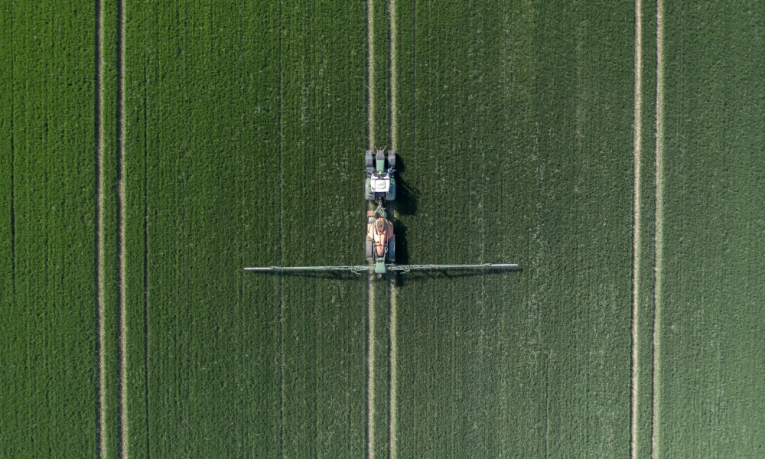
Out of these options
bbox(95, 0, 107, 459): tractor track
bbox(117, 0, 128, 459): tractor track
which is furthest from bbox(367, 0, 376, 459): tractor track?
bbox(95, 0, 107, 459): tractor track

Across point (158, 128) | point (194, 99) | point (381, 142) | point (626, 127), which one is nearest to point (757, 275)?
point (626, 127)

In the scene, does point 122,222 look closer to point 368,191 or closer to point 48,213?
point 48,213

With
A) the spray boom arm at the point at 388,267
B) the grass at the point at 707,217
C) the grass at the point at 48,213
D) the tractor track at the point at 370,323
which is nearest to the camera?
the grass at the point at 48,213

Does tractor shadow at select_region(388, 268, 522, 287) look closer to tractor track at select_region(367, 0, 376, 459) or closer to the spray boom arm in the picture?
the spray boom arm

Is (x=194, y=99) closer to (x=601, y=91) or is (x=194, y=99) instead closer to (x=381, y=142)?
(x=381, y=142)

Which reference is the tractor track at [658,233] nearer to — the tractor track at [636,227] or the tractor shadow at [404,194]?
the tractor track at [636,227]

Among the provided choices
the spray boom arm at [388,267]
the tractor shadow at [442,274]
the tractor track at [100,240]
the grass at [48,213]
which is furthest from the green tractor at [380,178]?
the grass at [48,213]
